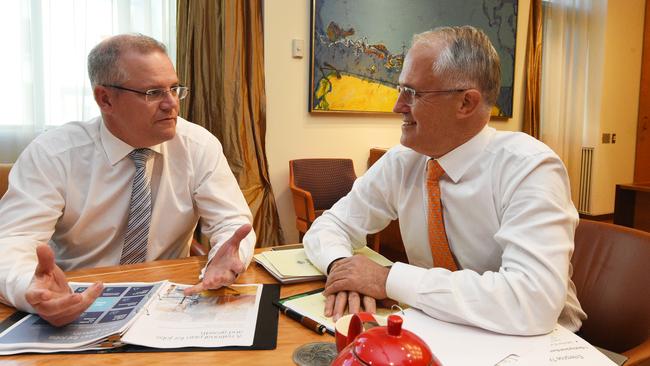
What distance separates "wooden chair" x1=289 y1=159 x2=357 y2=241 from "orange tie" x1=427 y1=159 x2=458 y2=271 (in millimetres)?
2499

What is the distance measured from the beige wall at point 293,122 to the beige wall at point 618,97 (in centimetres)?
266

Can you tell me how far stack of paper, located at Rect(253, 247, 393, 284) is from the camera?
1.30 metres

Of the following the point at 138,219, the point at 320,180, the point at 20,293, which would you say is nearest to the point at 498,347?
the point at 20,293

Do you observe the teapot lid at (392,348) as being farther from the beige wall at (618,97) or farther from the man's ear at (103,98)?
the beige wall at (618,97)

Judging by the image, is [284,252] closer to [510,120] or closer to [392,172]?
[392,172]

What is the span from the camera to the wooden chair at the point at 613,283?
1.20 metres

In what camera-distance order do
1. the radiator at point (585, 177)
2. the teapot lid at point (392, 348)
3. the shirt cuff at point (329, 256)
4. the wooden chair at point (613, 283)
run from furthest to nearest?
the radiator at point (585, 177)
the shirt cuff at point (329, 256)
the wooden chair at point (613, 283)
the teapot lid at point (392, 348)

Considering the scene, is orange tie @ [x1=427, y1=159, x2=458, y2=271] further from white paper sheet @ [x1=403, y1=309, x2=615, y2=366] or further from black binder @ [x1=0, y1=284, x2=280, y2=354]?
black binder @ [x1=0, y1=284, x2=280, y2=354]

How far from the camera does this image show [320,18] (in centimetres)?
397

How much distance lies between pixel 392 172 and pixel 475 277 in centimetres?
57

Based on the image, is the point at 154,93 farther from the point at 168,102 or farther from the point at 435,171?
the point at 435,171

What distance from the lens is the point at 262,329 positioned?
99cm

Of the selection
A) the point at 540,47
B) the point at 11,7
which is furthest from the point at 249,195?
the point at 540,47

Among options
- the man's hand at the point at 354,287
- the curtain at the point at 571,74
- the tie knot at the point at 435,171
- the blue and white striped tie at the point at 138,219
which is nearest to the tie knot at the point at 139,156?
the blue and white striped tie at the point at 138,219
